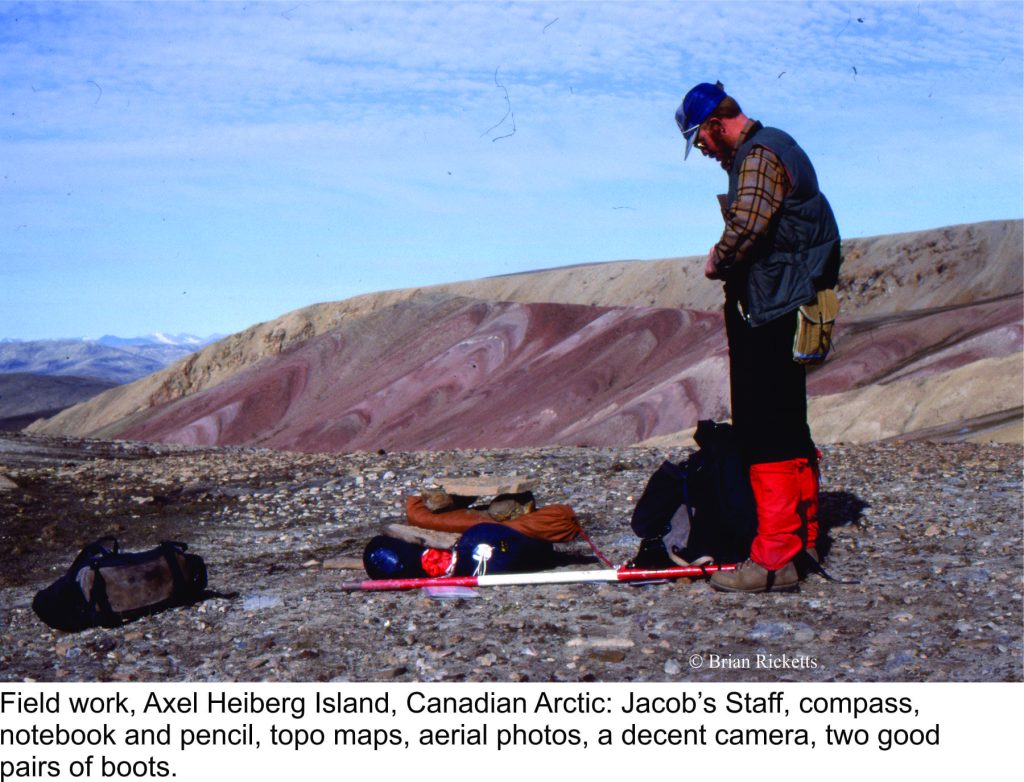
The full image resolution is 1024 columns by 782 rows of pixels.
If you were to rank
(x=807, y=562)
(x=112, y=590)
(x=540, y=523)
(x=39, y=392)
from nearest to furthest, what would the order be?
(x=112, y=590) < (x=807, y=562) < (x=540, y=523) < (x=39, y=392)

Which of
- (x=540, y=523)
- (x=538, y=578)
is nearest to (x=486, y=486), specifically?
(x=540, y=523)

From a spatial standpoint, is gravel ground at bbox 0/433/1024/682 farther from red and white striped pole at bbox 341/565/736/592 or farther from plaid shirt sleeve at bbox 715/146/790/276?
plaid shirt sleeve at bbox 715/146/790/276

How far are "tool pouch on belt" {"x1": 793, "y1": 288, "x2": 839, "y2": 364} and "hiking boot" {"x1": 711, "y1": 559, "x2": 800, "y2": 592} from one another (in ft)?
3.03

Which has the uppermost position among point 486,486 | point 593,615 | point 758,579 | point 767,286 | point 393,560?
point 767,286

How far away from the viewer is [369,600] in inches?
203

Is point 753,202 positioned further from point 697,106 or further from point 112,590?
point 112,590

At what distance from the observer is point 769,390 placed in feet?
15.4

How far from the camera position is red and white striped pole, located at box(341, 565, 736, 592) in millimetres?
5086

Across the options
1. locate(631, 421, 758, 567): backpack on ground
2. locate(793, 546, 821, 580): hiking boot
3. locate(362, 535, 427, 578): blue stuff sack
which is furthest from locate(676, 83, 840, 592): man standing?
locate(362, 535, 427, 578): blue stuff sack

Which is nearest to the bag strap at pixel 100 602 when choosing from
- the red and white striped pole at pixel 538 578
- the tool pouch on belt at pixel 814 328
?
the red and white striped pole at pixel 538 578

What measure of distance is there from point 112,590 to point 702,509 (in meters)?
2.70

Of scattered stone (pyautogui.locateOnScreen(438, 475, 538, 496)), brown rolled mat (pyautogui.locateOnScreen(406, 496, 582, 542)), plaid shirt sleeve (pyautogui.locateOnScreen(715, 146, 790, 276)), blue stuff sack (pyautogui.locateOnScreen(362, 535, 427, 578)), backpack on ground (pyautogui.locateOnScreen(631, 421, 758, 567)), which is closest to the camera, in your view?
plaid shirt sleeve (pyautogui.locateOnScreen(715, 146, 790, 276))

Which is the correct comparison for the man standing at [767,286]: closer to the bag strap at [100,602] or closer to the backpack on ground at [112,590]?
the backpack on ground at [112,590]

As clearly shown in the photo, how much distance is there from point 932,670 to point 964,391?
1269 centimetres
